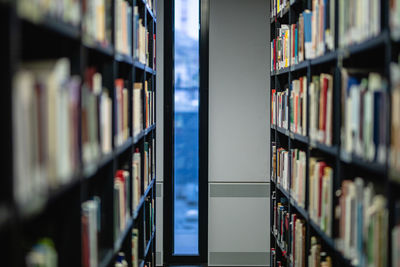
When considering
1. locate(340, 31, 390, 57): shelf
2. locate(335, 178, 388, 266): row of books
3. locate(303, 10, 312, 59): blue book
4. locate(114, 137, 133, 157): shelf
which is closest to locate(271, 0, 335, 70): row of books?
locate(303, 10, 312, 59): blue book

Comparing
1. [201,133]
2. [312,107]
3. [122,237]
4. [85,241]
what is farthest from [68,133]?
[201,133]

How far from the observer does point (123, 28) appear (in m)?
2.66

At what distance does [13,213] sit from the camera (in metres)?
1.06

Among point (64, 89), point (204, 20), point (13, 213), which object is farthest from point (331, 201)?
point (204, 20)

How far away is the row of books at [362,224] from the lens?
1.75 metres

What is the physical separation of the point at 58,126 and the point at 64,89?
0.45 ft

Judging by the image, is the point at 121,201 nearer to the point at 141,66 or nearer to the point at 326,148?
the point at 326,148

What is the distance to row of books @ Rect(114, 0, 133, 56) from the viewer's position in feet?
8.07

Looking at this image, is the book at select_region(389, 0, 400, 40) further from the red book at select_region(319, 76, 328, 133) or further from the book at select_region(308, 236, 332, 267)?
the book at select_region(308, 236, 332, 267)

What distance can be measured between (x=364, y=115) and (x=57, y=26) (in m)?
1.24

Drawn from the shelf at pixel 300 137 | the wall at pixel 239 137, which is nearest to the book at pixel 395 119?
the shelf at pixel 300 137

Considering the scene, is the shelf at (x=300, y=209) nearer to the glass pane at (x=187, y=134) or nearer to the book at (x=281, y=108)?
the book at (x=281, y=108)

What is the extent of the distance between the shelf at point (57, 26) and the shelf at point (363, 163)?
1182 mm

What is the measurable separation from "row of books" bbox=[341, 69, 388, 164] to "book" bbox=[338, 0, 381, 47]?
0.17 meters
